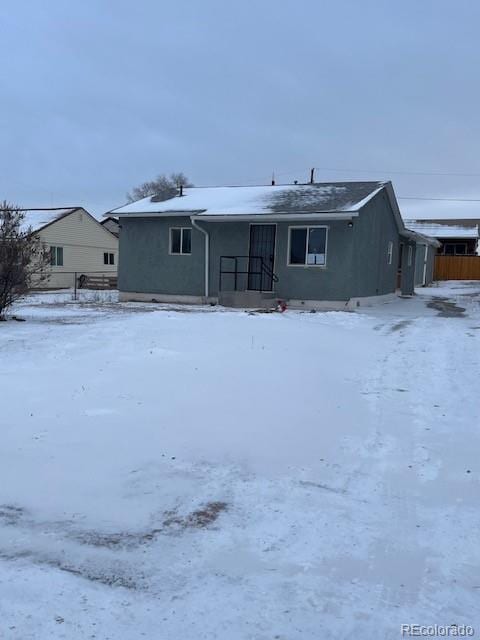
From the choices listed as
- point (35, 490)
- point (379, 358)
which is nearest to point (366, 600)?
point (35, 490)

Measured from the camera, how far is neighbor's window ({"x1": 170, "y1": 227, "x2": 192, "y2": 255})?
740 inches

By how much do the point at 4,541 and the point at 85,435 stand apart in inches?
66.0

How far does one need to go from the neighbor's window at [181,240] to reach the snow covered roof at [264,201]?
0.71 m

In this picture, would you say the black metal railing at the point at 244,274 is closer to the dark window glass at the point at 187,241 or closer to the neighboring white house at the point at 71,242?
the dark window glass at the point at 187,241

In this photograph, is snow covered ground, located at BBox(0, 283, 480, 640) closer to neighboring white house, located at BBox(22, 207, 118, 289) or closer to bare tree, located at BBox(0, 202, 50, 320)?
bare tree, located at BBox(0, 202, 50, 320)

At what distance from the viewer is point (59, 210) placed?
110 feet

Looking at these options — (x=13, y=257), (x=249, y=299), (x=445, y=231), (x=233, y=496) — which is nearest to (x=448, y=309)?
→ (x=249, y=299)

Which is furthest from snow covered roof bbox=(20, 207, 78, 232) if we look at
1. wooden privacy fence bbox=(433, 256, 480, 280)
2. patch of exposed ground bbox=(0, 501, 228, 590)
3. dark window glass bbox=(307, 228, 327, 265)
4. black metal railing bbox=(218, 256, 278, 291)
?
patch of exposed ground bbox=(0, 501, 228, 590)

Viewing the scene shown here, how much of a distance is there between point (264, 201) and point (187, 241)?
9.30 feet

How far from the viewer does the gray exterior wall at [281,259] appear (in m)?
16.4

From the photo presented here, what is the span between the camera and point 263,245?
57.9 ft

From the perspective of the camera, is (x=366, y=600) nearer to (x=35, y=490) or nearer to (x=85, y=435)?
(x=35, y=490)

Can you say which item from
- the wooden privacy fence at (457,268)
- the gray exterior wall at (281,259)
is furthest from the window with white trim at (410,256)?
the wooden privacy fence at (457,268)

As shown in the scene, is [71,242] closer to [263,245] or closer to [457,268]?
[263,245]
